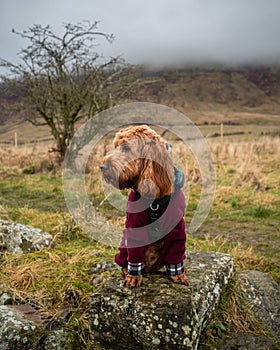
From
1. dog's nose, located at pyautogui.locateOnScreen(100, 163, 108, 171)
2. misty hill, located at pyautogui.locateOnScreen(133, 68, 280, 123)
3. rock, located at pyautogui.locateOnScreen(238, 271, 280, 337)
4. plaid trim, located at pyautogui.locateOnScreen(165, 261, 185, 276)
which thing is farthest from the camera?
misty hill, located at pyautogui.locateOnScreen(133, 68, 280, 123)

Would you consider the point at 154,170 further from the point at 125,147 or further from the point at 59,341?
the point at 59,341

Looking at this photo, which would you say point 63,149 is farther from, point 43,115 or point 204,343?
point 204,343

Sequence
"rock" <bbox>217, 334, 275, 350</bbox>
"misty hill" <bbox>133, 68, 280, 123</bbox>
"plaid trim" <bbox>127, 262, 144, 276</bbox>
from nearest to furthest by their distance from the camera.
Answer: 1. "plaid trim" <bbox>127, 262, 144, 276</bbox>
2. "rock" <bbox>217, 334, 275, 350</bbox>
3. "misty hill" <bbox>133, 68, 280, 123</bbox>

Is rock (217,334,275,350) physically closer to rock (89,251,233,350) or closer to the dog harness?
rock (89,251,233,350)

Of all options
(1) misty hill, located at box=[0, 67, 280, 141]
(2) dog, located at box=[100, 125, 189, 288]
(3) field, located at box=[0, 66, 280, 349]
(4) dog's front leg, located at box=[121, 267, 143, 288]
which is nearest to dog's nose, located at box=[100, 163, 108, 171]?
(2) dog, located at box=[100, 125, 189, 288]

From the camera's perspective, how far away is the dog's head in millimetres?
2945

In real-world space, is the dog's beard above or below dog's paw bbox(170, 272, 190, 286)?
above

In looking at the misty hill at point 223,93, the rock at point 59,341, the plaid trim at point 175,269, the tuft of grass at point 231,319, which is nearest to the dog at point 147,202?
the plaid trim at point 175,269

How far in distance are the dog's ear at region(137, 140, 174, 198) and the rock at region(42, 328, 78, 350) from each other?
1.63 meters

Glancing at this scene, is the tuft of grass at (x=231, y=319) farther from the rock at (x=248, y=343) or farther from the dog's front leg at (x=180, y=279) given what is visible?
the dog's front leg at (x=180, y=279)

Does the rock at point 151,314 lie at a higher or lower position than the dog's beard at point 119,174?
lower

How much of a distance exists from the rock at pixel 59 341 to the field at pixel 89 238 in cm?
8

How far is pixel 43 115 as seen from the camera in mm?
15281

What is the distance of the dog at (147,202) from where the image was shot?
299 cm
